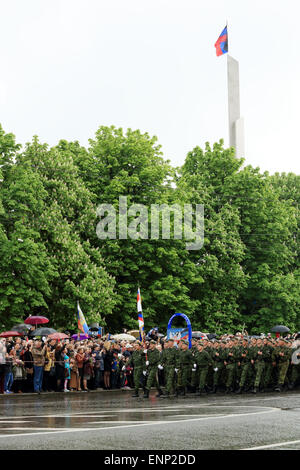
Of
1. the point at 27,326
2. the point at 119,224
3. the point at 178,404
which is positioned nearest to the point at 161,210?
the point at 119,224

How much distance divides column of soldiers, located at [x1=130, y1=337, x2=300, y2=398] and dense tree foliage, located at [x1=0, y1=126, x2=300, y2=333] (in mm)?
12394

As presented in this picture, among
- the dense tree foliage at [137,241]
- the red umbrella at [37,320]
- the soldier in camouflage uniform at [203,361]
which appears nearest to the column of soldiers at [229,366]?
the soldier in camouflage uniform at [203,361]

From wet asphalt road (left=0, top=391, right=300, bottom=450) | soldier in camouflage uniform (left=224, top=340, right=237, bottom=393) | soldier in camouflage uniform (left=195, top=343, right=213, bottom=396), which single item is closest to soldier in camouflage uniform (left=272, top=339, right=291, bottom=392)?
soldier in camouflage uniform (left=224, top=340, right=237, bottom=393)

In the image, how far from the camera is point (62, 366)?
1053 inches

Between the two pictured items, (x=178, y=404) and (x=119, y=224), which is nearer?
(x=178, y=404)

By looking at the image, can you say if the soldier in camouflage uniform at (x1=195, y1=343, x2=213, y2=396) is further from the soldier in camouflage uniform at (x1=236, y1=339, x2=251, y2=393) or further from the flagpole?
the flagpole

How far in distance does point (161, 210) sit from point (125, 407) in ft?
84.0

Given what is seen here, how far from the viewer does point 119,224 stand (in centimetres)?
4234

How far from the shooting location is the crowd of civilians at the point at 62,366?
2530 cm

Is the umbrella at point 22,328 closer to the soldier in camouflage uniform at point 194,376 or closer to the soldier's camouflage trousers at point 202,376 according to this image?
the soldier in camouflage uniform at point 194,376

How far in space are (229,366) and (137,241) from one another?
17.8 meters

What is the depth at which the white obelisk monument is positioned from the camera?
7369 centimetres

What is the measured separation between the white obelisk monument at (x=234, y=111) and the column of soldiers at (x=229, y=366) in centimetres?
4586
